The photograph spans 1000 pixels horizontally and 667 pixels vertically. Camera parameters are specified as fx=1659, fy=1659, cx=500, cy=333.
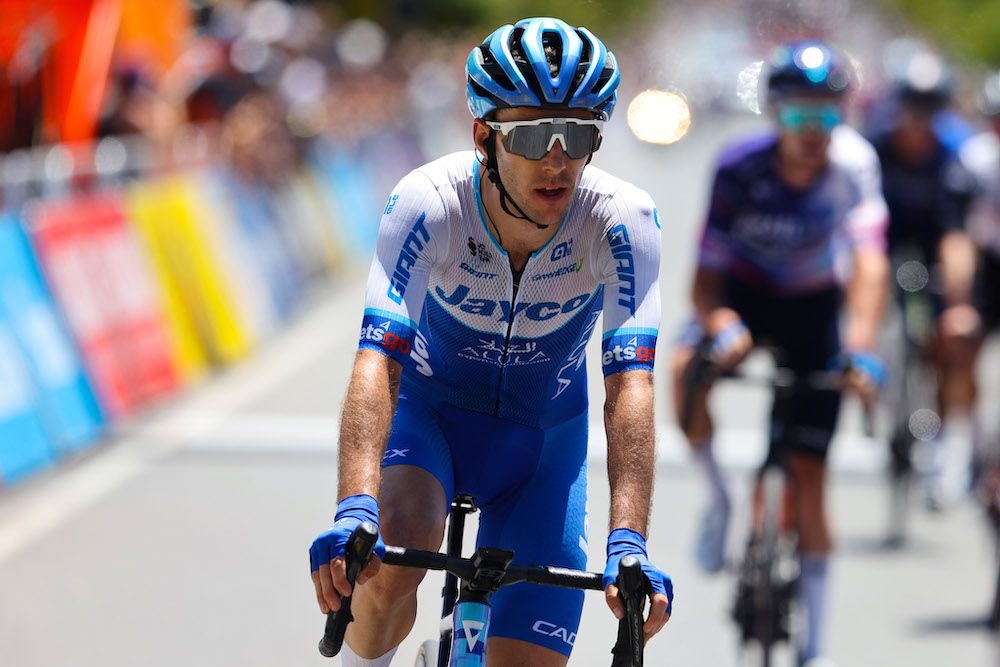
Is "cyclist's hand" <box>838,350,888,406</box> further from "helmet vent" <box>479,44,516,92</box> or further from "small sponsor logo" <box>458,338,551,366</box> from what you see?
"helmet vent" <box>479,44,516,92</box>

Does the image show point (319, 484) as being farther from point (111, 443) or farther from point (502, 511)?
point (502, 511)

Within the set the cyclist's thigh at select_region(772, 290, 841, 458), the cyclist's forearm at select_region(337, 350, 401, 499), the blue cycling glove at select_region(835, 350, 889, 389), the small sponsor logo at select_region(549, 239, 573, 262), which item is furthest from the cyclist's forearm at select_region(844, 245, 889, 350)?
the cyclist's forearm at select_region(337, 350, 401, 499)

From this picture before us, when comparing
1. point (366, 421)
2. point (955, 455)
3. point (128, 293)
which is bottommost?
point (366, 421)

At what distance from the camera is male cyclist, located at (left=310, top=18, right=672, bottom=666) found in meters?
3.79

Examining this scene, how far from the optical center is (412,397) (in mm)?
4414

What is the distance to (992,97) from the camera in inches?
386

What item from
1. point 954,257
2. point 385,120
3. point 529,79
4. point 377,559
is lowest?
point 377,559

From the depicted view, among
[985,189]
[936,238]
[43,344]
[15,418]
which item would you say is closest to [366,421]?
[15,418]

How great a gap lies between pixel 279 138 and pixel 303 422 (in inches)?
230

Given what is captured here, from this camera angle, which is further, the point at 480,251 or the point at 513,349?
the point at 513,349

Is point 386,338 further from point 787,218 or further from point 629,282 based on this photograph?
point 787,218

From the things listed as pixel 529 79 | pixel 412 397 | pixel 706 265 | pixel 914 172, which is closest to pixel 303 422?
pixel 914 172

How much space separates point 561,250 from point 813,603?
3.01 metres

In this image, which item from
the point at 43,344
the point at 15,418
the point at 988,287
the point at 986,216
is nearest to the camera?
the point at 15,418
